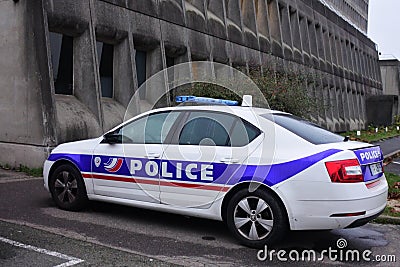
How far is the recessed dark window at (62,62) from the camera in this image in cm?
1285

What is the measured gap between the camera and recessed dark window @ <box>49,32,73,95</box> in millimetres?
12852

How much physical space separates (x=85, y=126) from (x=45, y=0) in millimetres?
3156

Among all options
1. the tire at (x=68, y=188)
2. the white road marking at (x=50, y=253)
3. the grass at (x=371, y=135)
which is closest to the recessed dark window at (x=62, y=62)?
the tire at (x=68, y=188)

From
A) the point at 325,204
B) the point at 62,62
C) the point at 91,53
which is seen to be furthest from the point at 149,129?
the point at 62,62

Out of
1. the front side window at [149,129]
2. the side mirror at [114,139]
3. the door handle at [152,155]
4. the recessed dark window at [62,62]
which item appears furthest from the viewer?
the recessed dark window at [62,62]

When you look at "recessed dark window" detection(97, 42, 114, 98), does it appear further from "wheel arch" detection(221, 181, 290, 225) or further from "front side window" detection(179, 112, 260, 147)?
"wheel arch" detection(221, 181, 290, 225)

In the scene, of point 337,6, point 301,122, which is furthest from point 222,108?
point 337,6

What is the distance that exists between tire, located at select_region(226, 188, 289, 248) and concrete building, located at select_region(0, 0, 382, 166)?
655cm

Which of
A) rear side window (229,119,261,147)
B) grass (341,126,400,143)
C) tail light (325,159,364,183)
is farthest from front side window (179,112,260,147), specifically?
grass (341,126,400,143)

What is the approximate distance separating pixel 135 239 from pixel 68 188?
1.81 meters

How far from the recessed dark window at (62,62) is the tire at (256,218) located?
27.7 feet

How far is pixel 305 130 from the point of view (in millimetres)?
6039

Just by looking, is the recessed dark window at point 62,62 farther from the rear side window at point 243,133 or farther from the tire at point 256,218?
the tire at point 256,218

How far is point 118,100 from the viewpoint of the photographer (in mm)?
14836
